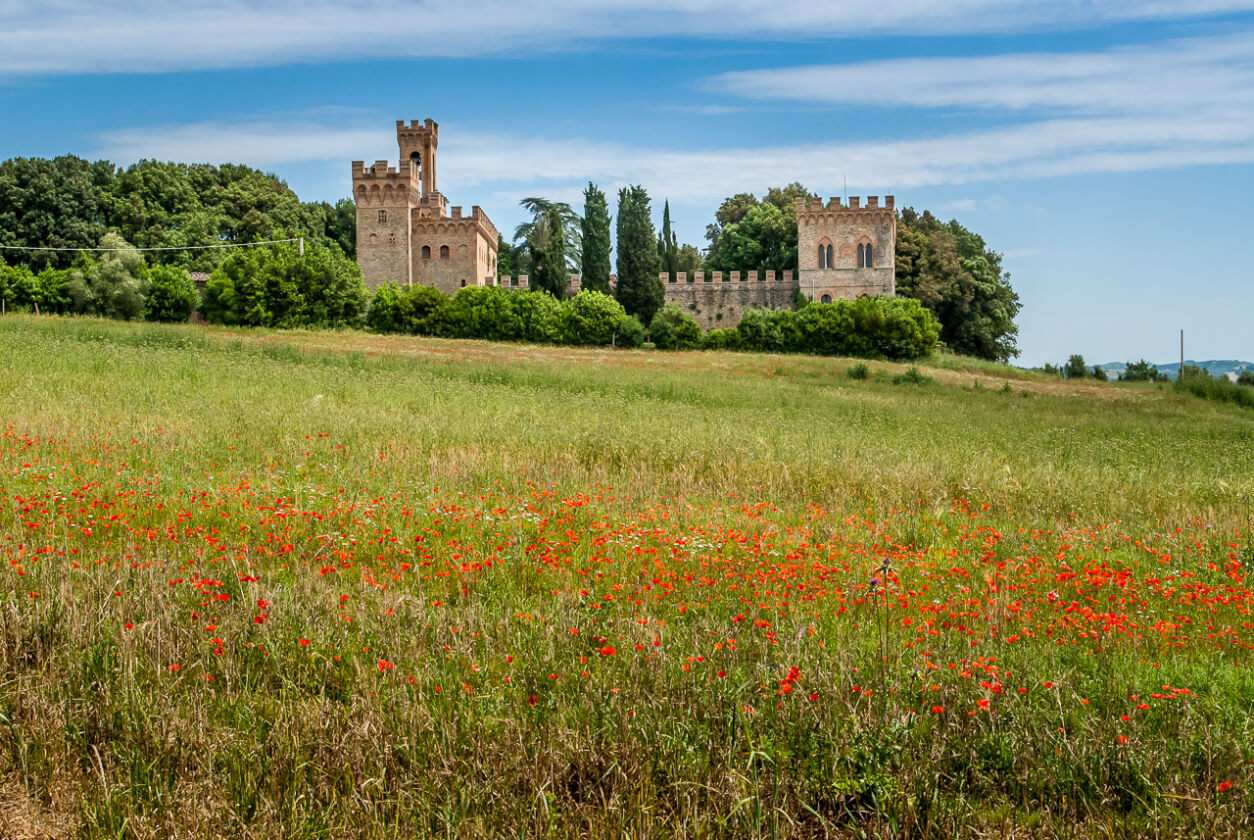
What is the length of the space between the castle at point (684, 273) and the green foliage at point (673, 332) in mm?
8647

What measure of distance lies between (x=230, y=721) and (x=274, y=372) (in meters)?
19.0

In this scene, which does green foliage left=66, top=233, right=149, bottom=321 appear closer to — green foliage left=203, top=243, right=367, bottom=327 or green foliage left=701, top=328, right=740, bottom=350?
green foliage left=203, top=243, right=367, bottom=327

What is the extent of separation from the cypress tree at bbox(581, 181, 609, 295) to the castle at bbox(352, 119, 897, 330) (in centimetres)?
239

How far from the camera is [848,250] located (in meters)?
65.2

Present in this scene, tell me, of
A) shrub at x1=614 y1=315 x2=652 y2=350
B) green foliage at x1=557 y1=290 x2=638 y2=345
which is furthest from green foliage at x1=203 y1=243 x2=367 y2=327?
shrub at x1=614 y1=315 x2=652 y2=350

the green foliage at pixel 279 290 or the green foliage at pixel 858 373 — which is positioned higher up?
the green foliage at pixel 279 290

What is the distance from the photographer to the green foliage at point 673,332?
5650 cm

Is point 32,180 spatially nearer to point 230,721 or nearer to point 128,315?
point 128,315

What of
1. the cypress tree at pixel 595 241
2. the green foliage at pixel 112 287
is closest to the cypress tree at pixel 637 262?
the cypress tree at pixel 595 241

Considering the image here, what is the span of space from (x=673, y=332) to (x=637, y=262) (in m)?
6.97

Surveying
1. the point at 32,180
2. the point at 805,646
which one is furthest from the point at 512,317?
the point at 805,646

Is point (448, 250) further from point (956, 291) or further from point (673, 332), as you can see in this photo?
point (956, 291)

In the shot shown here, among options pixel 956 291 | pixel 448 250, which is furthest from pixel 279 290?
pixel 956 291

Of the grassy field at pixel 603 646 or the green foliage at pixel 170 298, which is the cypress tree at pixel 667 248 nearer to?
the green foliage at pixel 170 298
